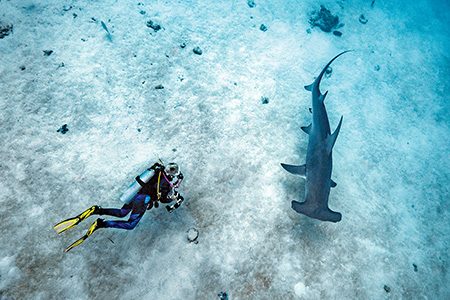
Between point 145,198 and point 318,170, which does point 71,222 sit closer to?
point 145,198

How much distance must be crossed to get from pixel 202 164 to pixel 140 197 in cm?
192

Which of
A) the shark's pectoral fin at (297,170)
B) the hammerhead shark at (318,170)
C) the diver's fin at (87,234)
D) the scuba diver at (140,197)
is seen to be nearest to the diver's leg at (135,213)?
the scuba diver at (140,197)

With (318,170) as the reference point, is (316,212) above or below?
below

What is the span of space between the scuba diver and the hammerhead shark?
2.66m

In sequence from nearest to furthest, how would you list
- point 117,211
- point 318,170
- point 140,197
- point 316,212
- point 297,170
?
1. point 140,197
2. point 117,211
3. point 316,212
4. point 318,170
5. point 297,170

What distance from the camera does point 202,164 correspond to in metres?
5.97

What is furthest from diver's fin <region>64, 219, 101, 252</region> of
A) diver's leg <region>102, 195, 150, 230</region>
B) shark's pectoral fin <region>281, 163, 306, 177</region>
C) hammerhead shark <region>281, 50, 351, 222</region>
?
shark's pectoral fin <region>281, 163, 306, 177</region>

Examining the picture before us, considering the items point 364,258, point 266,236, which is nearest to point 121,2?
point 266,236

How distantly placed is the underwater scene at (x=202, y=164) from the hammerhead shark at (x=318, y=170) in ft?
0.10

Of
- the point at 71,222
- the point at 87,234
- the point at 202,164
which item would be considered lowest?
the point at 202,164

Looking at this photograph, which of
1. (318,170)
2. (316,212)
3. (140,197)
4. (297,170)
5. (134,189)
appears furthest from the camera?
(297,170)

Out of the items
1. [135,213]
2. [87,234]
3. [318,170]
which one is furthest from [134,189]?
[318,170]

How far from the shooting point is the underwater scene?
15.2ft

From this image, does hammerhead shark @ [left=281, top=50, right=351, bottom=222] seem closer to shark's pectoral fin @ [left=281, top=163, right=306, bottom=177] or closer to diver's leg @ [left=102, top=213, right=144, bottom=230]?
shark's pectoral fin @ [left=281, top=163, right=306, bottom=177]
